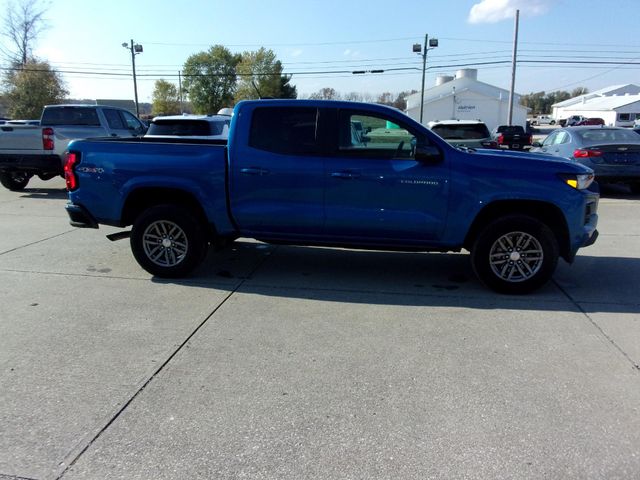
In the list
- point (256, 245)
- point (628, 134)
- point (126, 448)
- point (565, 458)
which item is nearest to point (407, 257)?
point (256, 245)

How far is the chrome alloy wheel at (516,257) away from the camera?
5285 mm

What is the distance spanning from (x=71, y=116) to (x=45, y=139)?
1.48 m

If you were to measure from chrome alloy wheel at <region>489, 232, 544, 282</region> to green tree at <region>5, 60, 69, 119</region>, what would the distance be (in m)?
46.9

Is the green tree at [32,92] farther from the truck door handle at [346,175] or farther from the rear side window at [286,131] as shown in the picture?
the truck door handle at [346,175]

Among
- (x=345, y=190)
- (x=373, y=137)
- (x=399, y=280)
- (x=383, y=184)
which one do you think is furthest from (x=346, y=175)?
(x=399, y=280)

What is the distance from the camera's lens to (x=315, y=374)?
370cm

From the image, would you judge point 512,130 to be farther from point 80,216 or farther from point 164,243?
point 80,216

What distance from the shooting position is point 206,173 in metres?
5.52

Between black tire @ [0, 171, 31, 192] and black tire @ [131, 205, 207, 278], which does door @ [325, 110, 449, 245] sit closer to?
black tire @ [131, 205, 207, 278]

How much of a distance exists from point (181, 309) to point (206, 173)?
150 cm

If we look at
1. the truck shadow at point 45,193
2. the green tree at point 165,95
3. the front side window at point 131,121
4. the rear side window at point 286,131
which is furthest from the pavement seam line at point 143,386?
the green tree at point 165,95

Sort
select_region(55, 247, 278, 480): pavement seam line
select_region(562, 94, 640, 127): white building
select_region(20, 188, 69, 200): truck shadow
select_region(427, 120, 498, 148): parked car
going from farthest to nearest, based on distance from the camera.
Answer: select_region(562, 94, 640, 127): white building → select_region(427, 120, 498, 148): parked car → select_region(20, 188, 69, 200): truck shadow → select_region(55, 247, 278, 480): pavement seam line

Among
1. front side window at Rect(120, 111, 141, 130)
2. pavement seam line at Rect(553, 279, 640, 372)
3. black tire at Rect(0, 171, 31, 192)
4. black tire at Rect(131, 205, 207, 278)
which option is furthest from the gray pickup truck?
pavement seam line at Rect(553, 279, 640, 372)

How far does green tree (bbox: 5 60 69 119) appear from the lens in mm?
43438
